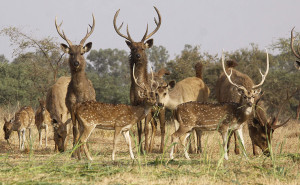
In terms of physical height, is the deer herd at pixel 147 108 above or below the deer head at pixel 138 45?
below

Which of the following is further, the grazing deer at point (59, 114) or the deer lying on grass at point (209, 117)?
the grazing deer at point (59, 114)

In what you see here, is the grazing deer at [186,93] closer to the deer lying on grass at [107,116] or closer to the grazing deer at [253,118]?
the grazing deer at [253,118]

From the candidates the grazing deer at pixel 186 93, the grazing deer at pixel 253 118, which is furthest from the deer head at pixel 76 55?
the grazing deer at pixel 253 118

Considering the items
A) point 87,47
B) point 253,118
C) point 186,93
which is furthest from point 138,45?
point 253,118

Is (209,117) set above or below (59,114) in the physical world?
below

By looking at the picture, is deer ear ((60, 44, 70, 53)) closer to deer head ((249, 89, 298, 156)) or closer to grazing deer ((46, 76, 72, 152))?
grazing deer ((46, 76, 72, 152))

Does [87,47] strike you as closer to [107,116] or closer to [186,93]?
[107,116]

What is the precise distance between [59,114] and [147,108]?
148 inches

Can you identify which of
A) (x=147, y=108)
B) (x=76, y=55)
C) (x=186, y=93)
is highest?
(x=76, y=55)

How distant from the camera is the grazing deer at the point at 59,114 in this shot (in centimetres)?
1070

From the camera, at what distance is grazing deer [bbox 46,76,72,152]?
35.1ft

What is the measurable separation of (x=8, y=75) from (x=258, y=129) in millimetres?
23685

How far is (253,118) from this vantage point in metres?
9.77

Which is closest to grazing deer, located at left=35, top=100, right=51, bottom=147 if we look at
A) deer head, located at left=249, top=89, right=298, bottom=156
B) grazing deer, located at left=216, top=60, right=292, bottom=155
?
grazing deer, located at left=216, top=60, right=292, bottom=155
